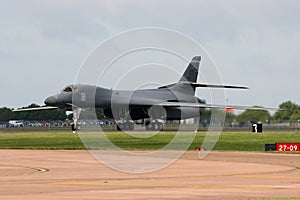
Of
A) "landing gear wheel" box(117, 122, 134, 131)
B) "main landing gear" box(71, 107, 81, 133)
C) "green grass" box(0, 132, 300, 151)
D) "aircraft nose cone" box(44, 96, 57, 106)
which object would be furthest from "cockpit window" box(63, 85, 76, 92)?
"green grass" box(0, 132, 300, 151)

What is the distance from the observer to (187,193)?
19.3 metres

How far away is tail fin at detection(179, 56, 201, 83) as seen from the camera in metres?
98.4

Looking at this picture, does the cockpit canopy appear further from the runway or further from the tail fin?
the runway

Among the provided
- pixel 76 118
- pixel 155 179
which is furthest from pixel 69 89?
pixel 155 179

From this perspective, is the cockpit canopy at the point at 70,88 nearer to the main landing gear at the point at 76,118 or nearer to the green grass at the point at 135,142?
the main landing gear at the point at 76,118

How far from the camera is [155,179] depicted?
23.8 meters

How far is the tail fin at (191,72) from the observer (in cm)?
9844

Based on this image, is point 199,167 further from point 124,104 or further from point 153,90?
point 153,90

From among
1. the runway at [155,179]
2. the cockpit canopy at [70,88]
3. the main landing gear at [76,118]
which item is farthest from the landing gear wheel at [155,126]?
the runway at [155,179]

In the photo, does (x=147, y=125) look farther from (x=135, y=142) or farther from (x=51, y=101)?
(x=135, y=142)

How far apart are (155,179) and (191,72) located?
75.8m

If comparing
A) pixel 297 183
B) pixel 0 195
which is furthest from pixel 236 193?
pixel 0 195

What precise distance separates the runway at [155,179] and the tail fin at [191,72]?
6449 cm

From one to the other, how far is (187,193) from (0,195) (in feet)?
15.5
